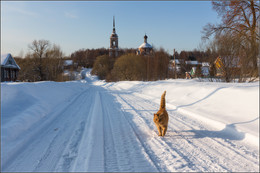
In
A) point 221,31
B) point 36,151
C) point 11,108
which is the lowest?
point 36,151

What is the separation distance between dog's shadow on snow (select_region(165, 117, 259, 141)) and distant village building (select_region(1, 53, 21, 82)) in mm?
40123

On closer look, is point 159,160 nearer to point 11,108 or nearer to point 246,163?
point 246,163

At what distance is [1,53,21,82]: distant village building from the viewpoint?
35406 millimetres

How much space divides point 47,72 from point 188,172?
42.4m

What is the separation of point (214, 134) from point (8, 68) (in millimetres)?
43988

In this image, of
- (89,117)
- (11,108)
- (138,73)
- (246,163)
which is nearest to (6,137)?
(11,108)

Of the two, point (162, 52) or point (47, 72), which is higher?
point (162, 52)

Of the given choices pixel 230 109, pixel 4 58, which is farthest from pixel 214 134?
pixel 4 58

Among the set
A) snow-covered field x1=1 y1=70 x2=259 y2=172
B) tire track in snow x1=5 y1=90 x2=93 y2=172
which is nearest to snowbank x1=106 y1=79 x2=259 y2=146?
snow-covered field x1=1 y1=70 x2=259 y2=172

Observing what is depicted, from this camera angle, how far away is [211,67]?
14.2 meters

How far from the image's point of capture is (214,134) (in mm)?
4863

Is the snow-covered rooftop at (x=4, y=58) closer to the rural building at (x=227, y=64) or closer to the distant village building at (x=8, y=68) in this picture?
the distant village building at (x=8, y=68)

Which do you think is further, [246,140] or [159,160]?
[246,140]

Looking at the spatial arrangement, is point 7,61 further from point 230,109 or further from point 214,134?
point 214,134
